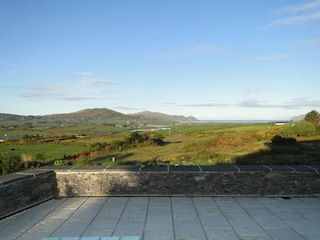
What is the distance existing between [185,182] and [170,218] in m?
1.72

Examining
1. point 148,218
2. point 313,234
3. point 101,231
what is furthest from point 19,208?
point 313,234

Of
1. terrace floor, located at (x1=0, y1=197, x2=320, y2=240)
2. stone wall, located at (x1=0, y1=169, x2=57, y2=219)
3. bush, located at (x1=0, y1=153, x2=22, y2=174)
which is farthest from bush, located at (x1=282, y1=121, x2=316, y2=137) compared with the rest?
stone wall, located at (x1=0, y1=169, x2=57, y2=219)

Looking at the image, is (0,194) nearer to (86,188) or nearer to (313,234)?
(86,188)

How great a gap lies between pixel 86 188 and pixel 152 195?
1.85 meters

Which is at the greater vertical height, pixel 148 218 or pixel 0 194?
pixel 0 194

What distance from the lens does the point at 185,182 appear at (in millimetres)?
6992

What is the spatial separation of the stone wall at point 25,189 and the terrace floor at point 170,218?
23cm

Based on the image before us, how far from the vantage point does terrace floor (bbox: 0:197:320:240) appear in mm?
4625

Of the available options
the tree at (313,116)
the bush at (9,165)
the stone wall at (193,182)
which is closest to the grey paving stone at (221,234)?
the stone wall at (193,182)

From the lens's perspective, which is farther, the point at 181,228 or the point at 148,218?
the point at 148,218

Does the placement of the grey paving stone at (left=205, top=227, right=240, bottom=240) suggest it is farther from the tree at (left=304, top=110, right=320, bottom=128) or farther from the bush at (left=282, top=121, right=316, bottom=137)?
the tree at (left=304, top=110, right=320, bottom=128)

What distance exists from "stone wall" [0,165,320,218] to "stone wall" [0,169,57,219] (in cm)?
4

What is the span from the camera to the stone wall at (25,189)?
564 centimetres

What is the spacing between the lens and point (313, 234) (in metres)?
4.55
